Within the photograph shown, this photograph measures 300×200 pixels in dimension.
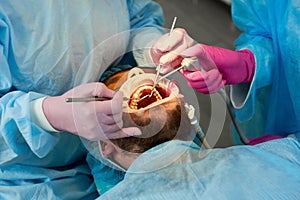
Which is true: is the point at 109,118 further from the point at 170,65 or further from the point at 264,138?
the point at 264,138

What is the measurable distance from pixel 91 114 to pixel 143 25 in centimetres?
37

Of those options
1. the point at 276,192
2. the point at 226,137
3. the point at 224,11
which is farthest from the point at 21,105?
the point at 224,11

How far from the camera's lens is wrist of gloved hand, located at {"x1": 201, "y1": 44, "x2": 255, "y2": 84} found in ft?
2.93

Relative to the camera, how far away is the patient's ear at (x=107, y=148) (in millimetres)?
764

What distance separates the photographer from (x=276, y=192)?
1.93 ft

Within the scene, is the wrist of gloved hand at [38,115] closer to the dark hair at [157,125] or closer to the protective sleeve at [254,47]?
the dark hair at [157,125]

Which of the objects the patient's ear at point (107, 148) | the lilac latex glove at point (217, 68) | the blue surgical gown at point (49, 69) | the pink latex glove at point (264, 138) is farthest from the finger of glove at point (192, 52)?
the pink latex glove at point (264, 138)

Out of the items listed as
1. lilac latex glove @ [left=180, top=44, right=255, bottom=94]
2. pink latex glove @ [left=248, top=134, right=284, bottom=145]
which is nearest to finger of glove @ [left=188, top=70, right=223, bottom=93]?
lilac latex glove @ [left=180, top=44, right=255, bottom=94]

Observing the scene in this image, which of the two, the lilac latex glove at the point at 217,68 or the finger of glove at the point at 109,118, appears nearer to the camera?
the finger of glove at the point at 109,118

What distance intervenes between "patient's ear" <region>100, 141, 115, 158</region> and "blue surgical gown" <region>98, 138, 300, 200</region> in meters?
0.08

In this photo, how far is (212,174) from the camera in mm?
639

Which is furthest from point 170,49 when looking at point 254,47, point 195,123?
point 254,47

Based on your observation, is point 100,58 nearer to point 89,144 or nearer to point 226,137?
point 89,144

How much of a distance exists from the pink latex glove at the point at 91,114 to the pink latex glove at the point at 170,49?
0.12 m
